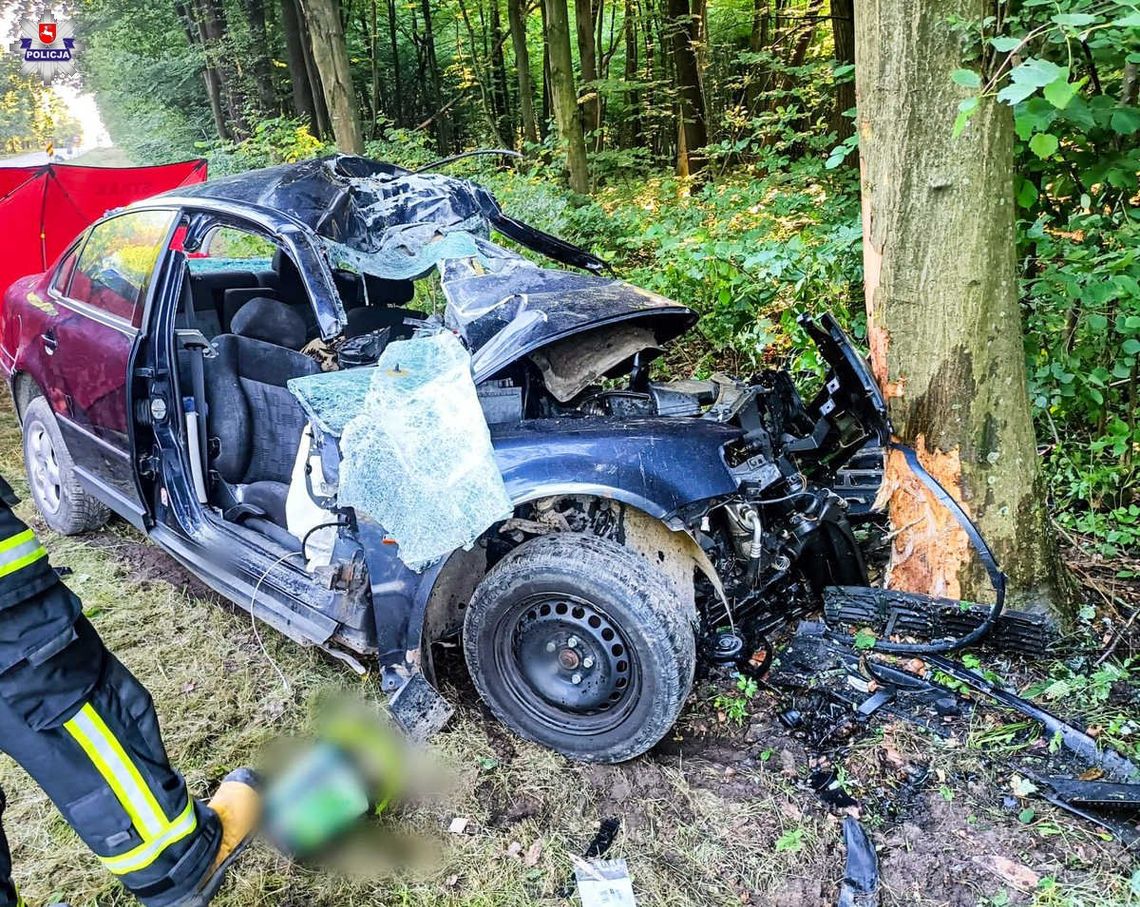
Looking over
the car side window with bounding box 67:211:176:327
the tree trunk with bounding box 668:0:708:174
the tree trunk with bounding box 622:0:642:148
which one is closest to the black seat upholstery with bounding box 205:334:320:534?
the car side window with bounding box 67:211:176:327

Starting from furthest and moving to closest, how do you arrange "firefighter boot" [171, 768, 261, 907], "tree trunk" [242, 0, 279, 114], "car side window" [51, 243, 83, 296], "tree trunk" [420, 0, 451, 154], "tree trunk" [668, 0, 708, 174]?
"tree trunk" [420, 0, 451, 154], "tree trunk" [242, 0, 279, 114], "tree trunk" [668, 0, 708, 174], "car side window" [51, 243, 83, 296], "firefighter boot" [171, 768, 261, 907]

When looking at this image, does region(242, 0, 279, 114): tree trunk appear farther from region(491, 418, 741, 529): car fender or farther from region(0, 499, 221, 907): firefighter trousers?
region(0, 499, 221, 907): firefighter trousers

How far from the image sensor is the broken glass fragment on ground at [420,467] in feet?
7.47

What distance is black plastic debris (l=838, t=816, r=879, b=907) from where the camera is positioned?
2000 millimetres

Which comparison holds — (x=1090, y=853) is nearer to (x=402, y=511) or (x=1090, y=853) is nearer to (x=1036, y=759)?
(x=1036, y=759)

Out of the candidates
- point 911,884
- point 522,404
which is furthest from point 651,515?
point 911,884

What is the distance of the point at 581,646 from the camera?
2420mm

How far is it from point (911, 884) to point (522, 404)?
1809mm

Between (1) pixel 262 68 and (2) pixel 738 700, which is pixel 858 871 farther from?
(1) pixel 262 68

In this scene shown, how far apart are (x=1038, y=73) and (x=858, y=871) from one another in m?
2.03

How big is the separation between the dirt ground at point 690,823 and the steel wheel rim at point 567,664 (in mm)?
163

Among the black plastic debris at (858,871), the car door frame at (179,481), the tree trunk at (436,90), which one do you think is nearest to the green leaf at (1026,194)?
the black plastic debris at (858,871)

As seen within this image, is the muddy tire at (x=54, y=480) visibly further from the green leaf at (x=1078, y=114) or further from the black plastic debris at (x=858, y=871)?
the green leaf at (x=1078, y=114)

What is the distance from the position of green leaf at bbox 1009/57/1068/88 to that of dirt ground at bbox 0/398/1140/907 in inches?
72.4
